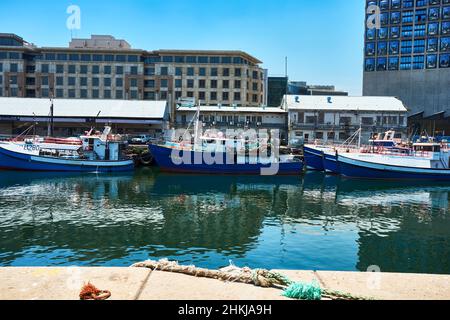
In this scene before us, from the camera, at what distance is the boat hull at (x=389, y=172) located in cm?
4959

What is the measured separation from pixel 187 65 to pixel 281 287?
3518 inches

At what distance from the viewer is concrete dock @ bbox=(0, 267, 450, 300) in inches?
312

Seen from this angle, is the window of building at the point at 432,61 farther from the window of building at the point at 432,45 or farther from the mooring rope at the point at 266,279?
the mooring rope at the point at 266,279

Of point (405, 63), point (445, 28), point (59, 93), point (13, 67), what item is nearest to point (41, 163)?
point (59, 93)

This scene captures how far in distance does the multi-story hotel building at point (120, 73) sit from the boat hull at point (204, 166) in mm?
45987

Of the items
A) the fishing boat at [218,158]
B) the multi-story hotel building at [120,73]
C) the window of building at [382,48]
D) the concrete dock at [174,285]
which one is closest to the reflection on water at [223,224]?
the fishing boat at [218,158]

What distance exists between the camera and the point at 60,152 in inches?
2002

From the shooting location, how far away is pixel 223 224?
81.8 feet

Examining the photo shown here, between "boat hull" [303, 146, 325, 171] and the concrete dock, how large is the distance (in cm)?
4725

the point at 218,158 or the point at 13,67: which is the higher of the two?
the point at 13,67

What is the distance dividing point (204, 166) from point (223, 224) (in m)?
25.7

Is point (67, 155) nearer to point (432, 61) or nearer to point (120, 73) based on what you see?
point (120, 73)

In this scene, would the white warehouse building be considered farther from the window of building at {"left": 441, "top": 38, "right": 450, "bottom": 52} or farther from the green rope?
the green rope

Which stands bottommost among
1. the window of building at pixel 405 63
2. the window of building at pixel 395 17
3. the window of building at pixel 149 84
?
the window of building at pixel 149 84
